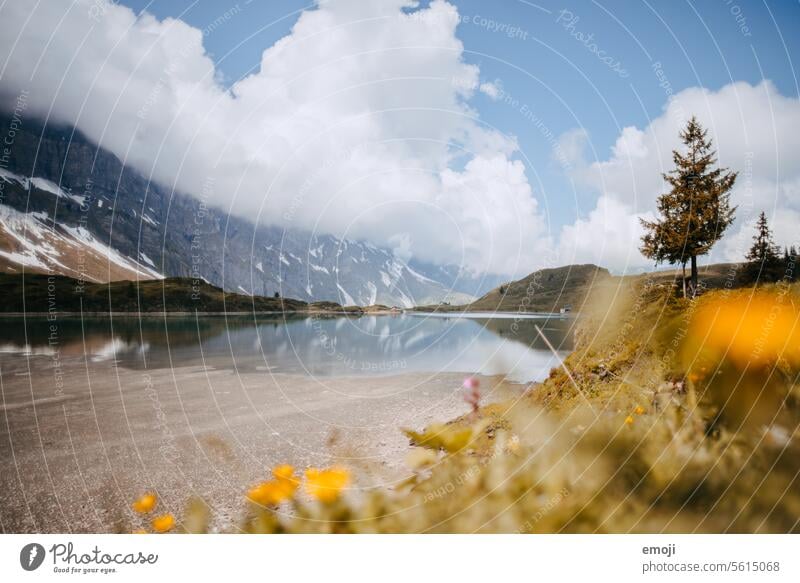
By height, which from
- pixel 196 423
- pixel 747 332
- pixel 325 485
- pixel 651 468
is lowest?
pixel 196 423

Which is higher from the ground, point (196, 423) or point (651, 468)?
point (651, 468)

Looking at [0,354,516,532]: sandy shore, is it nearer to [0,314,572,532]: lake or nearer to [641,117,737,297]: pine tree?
[0,314,572,532]: lake

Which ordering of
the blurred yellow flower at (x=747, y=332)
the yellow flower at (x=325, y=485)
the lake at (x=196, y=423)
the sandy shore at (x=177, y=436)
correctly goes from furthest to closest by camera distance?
1. the lake at (x=196, y=423)
2. the sandy shore at (x=177, y=436)
3. the blurred yellow flower at (x=747, y=332)
4. the yellow flower at (x=325, y=485)

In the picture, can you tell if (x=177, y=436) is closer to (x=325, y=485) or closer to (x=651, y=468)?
(x=325, y=485)

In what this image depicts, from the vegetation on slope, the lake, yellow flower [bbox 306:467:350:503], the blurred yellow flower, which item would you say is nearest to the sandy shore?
the lake

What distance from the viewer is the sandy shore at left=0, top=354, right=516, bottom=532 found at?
15.9 ft

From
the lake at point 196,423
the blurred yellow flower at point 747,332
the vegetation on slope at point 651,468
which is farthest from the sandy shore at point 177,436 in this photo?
the blurred yellow flower at point 747,332

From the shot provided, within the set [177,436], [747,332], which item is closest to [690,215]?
[747,332]

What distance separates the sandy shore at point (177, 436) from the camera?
4.84m

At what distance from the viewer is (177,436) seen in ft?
24.2

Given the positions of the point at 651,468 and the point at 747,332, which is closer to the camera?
the point at 651,468

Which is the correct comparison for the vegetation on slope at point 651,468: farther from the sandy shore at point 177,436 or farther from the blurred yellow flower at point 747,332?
the sandy shore at point 177,436

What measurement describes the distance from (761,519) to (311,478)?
3.06 meters
